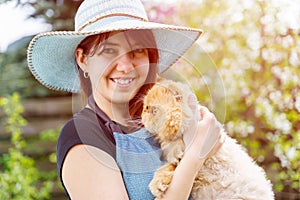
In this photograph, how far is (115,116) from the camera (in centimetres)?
158

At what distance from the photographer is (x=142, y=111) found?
5.22ft

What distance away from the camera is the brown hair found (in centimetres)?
153

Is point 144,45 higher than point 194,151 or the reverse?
higher

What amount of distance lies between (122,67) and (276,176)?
2310mm

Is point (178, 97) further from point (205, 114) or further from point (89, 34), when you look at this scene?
point (89, 34)

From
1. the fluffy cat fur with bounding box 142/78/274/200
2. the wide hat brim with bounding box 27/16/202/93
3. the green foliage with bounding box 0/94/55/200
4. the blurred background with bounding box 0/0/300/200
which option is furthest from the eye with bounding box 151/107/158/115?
the green foliage with bounding box 0/94/55/200

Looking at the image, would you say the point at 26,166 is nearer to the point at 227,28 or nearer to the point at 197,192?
the point at 227,28

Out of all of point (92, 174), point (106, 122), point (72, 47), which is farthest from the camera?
point (72, 47)

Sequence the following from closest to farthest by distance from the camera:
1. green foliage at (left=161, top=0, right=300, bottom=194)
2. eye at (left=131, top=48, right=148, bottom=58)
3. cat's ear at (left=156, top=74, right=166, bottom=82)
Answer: eye at (left=131, top=48, right=148, bottom=58) < cat's ear at (left=156, top=74, right=166, bottom=82) < green foliage at (left=161, top=0, right=300, bottom=194)

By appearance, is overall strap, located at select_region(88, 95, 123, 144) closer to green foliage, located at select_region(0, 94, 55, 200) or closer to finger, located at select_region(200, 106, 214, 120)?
finger, located at select_region(200, 106, 214, 120)

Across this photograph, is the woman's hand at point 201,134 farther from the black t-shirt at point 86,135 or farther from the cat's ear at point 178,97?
the black t-shirt at point 86,135

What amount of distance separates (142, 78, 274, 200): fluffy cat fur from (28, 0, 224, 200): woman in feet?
0.11

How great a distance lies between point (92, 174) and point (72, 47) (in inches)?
17.0

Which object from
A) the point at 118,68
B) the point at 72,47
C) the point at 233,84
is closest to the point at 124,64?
the point at 118,68
